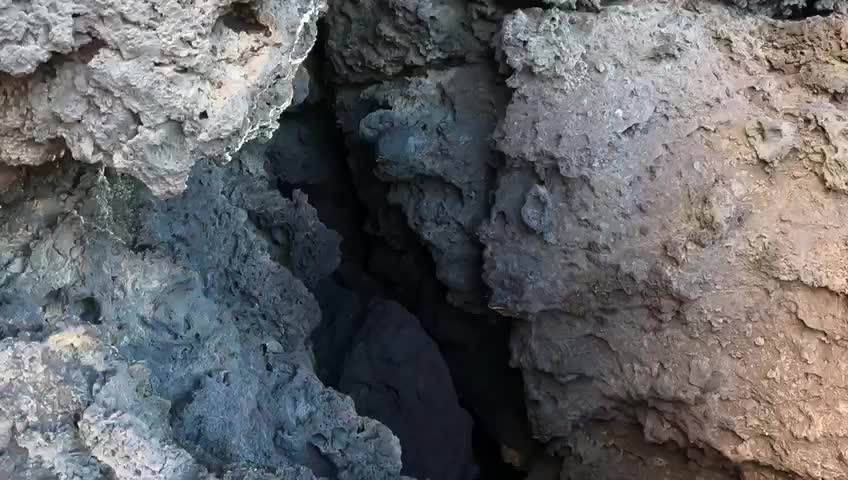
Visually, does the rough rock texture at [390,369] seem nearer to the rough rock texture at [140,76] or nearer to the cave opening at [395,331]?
the cave opening at [395,331]

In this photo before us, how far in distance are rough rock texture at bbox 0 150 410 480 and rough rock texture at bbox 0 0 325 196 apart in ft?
0.75

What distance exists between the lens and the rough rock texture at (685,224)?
5.29 ft

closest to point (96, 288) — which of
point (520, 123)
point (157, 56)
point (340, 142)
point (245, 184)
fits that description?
point (157, 56)

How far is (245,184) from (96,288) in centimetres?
61

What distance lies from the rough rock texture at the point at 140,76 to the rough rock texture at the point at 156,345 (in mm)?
228

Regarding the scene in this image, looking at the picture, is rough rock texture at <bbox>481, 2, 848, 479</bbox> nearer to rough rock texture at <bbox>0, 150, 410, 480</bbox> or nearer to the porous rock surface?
the porous rock surface

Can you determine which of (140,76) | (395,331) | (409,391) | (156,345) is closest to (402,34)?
(395,331)

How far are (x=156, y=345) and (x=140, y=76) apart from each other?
54cm

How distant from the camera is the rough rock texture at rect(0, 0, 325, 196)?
914mm

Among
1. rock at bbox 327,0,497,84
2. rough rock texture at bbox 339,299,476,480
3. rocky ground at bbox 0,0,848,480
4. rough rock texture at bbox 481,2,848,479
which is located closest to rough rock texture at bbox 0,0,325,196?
rocky ground at bbox 0,0,848,480

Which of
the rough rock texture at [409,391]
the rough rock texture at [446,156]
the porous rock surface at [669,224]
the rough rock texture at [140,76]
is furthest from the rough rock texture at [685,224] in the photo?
the rough rock texture at [140,76]

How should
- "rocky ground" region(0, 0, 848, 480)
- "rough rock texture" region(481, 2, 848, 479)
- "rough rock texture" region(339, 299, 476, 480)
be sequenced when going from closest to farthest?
"rocky ground" region(0, 0, 848, 480) → "rough rock texture" region(481, 2, 848, 479) → "rough rock texture" region(339, 299, 476, 480)

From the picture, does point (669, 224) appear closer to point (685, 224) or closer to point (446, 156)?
point (685, 224)

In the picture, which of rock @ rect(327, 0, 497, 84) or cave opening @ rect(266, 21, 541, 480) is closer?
rock @ rect(327, 0, 497, 84)
